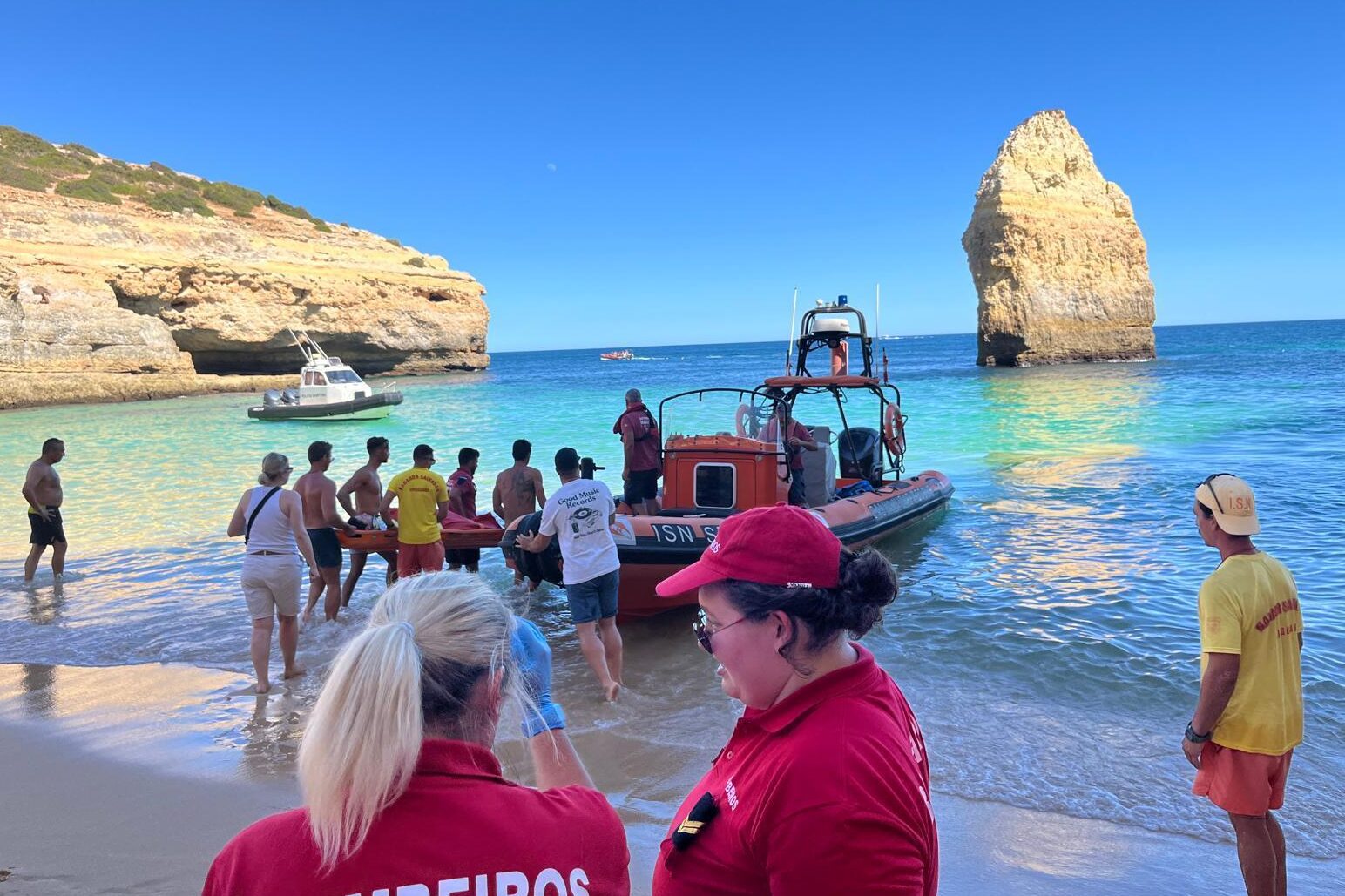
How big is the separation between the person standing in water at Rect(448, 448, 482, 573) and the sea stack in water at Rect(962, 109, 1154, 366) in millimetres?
44504

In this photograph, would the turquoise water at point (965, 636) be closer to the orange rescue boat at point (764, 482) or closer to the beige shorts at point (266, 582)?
the orange rescue boat at point (764, 482)

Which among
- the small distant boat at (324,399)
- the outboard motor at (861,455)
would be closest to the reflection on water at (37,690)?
the outboard motor at (861,455)

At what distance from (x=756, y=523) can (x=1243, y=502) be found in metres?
2.28

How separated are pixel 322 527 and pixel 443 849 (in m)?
6.68

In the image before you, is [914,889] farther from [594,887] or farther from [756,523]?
[756,523]

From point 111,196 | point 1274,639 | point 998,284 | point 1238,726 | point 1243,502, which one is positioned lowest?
point 1238,726

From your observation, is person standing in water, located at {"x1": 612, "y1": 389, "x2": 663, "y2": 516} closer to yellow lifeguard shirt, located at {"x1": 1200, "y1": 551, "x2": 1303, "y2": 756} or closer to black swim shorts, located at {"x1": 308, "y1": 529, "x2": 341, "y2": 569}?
black swim shorts, located at {"x1": 308, "y1": 529, "x2": 341, "y2": 569}

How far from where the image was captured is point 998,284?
160ft

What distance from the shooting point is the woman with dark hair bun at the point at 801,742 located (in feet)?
4.48

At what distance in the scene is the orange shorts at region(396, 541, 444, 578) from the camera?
291 inches

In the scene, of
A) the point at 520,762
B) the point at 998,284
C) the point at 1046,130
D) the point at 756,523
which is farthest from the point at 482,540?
the point at 1046,130

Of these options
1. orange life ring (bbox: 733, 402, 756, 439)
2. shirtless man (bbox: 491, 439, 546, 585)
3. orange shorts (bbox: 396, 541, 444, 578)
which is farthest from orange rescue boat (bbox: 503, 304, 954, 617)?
shirtless man (bbox: 491, 439, 546, 585)

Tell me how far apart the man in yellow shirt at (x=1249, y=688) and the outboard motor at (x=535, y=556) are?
4.53 metres

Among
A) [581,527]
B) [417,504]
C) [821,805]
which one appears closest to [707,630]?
[821,805]
